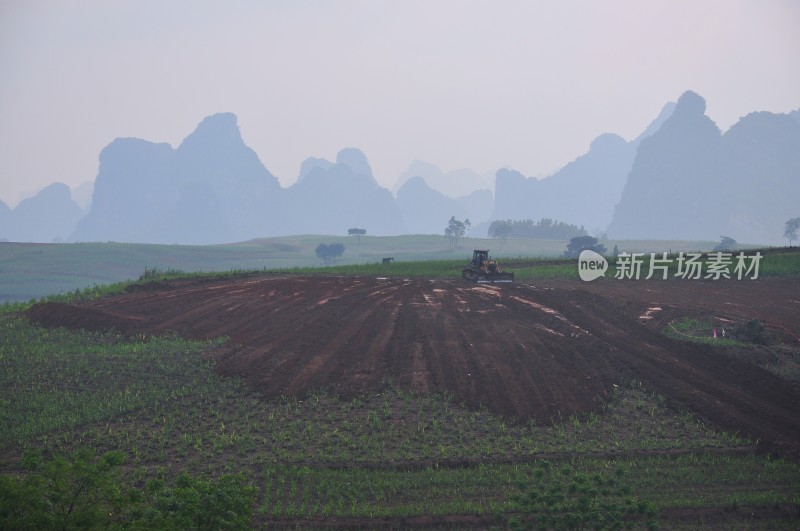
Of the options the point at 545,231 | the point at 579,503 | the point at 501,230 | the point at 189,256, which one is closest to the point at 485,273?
the point at 579,503

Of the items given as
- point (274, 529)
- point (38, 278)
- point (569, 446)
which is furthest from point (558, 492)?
point (38, 278)

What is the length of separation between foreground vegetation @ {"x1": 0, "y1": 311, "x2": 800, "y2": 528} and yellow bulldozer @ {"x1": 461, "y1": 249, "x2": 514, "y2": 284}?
2229 centimetres

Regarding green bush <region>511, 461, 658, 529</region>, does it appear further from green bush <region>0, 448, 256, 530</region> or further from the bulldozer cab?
the bulldozer cab

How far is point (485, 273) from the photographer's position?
4412cm

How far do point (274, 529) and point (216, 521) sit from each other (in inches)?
124

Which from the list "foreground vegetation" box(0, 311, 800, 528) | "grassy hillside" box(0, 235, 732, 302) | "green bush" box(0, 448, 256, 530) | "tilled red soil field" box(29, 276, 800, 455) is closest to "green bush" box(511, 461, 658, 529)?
"foreground vegetation" box(0, 311, 800, 528)

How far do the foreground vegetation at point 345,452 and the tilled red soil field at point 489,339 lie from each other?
989 millimetres

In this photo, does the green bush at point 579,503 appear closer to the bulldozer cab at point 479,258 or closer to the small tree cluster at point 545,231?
the bulldozer cab at point 479,258

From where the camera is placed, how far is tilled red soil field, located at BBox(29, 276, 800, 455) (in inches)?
808

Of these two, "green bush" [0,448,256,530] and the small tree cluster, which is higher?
the small tree cluster

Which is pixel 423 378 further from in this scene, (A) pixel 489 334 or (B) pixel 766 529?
(B) pixel 766 529

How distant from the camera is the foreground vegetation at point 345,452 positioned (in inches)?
558

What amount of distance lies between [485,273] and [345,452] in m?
28.3

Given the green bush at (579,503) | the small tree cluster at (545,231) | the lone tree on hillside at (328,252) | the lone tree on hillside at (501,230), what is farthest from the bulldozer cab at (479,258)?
the small tree cluster at (545,231)
